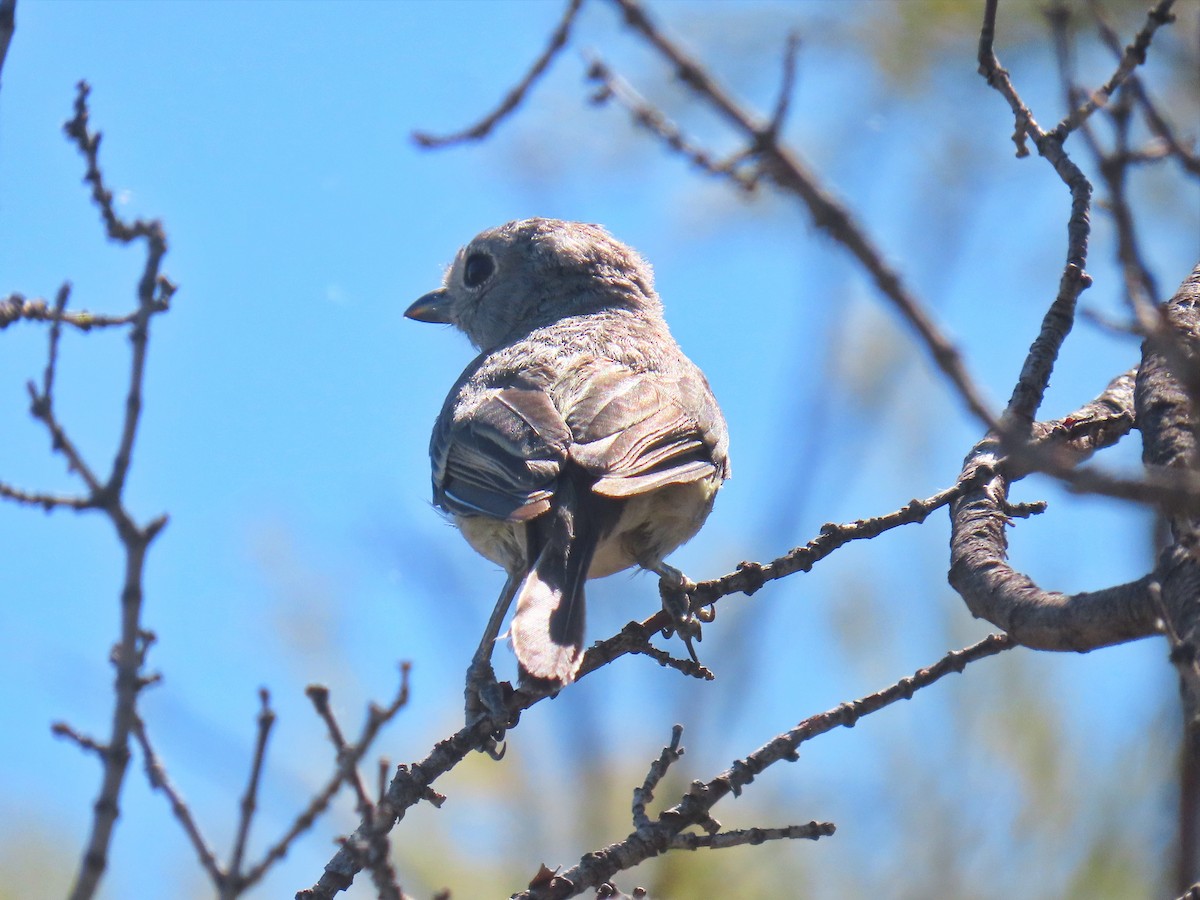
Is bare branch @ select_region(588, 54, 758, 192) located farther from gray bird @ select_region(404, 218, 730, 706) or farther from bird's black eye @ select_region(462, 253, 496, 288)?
bird's black eye @ select_region(462, 253, 496, 288)

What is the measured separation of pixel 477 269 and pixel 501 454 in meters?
2.56

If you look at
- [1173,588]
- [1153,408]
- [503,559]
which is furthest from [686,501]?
[1173,588]

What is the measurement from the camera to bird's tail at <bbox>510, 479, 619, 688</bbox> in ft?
10.6

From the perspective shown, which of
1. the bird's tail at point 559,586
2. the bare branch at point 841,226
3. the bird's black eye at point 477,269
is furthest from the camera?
the bird's black eye at point 477,269

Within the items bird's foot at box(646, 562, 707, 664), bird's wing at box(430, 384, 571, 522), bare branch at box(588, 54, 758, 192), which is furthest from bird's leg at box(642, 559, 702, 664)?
bare branch at box(588, 54, 758, 192)

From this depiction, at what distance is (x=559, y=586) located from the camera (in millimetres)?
3662

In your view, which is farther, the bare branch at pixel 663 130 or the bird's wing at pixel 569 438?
the bird's wing at pixel 569 438

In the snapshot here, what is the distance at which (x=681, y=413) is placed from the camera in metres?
4.59

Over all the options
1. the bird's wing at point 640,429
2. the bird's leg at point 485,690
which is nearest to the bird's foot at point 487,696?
the bird's leg at point 485,690

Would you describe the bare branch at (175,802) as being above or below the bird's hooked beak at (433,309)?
below

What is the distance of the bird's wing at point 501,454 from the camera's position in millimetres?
4020

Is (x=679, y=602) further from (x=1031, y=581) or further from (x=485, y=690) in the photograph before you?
(x=1031, y=581)

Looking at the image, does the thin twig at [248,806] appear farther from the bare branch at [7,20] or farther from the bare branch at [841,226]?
the bare branch at [7,20]

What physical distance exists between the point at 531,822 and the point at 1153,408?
121 inches
